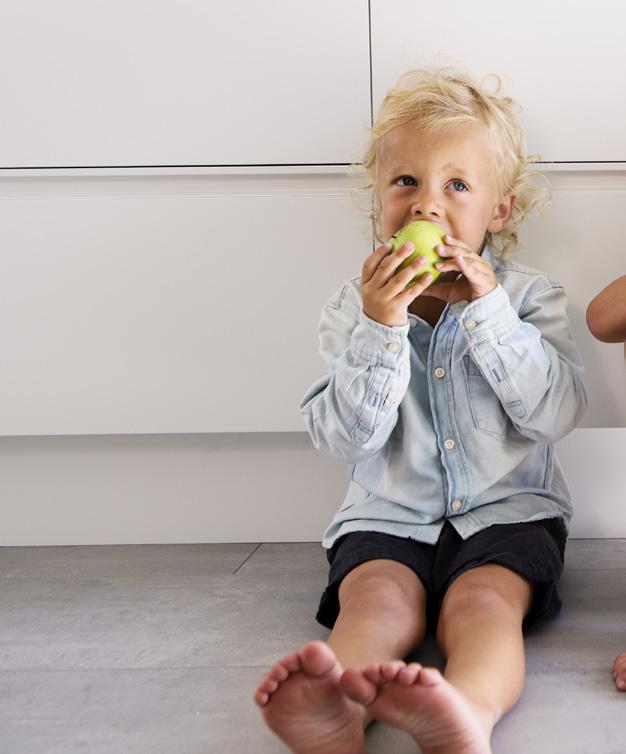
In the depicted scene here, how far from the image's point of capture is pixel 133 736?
2.59 feet

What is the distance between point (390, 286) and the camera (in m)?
1.02

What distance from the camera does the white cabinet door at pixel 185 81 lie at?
50.3 inches

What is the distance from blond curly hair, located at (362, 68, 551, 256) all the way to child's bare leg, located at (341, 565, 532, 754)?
0.48m

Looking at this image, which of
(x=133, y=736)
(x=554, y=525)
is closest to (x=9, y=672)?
(x=133, y=736)

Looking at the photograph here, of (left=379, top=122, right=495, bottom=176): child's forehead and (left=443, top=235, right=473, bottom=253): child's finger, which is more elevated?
(left=379, top=122, right=495, bottom=176): child's forehead

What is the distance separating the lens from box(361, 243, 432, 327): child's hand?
3.33 ft

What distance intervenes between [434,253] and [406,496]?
275 mm

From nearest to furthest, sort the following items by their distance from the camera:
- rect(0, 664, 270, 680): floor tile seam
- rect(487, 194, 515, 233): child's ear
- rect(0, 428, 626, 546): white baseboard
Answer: rect(0, 664, 270, 680): floor tile seam
rect(487, 194, 515, 233): child's ear
rect(0, 428, 626, 546): white baseboard

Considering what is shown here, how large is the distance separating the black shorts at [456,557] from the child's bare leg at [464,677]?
0.06ft

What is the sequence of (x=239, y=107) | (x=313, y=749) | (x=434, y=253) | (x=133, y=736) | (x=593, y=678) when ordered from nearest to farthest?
(x=313, y=749) < (x=133, y=736) < (x=593, y=678) < (x=434, y=253) < (x=239, y=107)

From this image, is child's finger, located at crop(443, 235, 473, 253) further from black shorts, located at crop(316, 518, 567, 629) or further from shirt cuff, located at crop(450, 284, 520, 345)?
black shorts, located at crop(316, 518, 567, 629)

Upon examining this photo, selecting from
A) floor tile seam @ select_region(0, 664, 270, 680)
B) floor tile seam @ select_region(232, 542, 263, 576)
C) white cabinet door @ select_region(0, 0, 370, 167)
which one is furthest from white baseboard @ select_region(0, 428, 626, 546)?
floor tile seam @ select_region(0, 664, 270, 680)

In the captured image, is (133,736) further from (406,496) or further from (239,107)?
(239,107)

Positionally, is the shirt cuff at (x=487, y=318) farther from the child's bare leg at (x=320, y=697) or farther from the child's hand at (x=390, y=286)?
the child's bare leg at (x=320, y=697)
